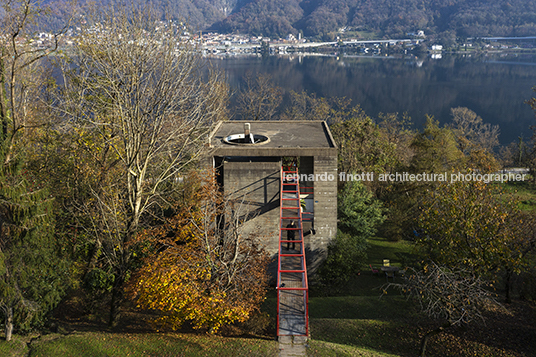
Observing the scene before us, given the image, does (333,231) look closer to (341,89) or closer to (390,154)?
(390,154)

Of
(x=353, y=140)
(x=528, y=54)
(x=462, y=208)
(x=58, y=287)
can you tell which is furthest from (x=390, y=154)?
(x=528, y=54)

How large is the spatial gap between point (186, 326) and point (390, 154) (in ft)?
89.1

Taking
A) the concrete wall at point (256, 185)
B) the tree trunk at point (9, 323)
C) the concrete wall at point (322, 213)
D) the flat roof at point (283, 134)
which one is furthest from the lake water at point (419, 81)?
the tree trunk at point (9, 323)

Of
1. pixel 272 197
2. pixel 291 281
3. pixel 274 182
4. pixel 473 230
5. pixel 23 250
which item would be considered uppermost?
pixel 274 182

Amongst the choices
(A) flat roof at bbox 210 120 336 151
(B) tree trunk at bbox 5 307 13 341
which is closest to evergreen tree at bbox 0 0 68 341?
(B) tree trunk at bbox 5 307 13 341

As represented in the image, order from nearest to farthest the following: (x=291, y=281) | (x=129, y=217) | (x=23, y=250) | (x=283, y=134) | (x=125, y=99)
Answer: (x=23, y=250)
(x=125, y=99)
(x=129, y=217)
(x=291, y=281)
(x=283, y=134)

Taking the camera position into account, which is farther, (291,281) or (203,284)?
(291,281)

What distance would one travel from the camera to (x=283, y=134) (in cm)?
2662

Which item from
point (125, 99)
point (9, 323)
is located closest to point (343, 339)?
point (9, 323)

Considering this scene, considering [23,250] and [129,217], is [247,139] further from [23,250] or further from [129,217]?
[23,250]

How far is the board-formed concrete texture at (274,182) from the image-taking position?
2227 centimetres

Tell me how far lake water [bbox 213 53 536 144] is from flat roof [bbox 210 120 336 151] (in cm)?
6443

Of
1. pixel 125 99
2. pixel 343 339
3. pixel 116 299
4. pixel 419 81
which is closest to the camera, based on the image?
pixel 343 339

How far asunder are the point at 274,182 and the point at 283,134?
17.8 ft
